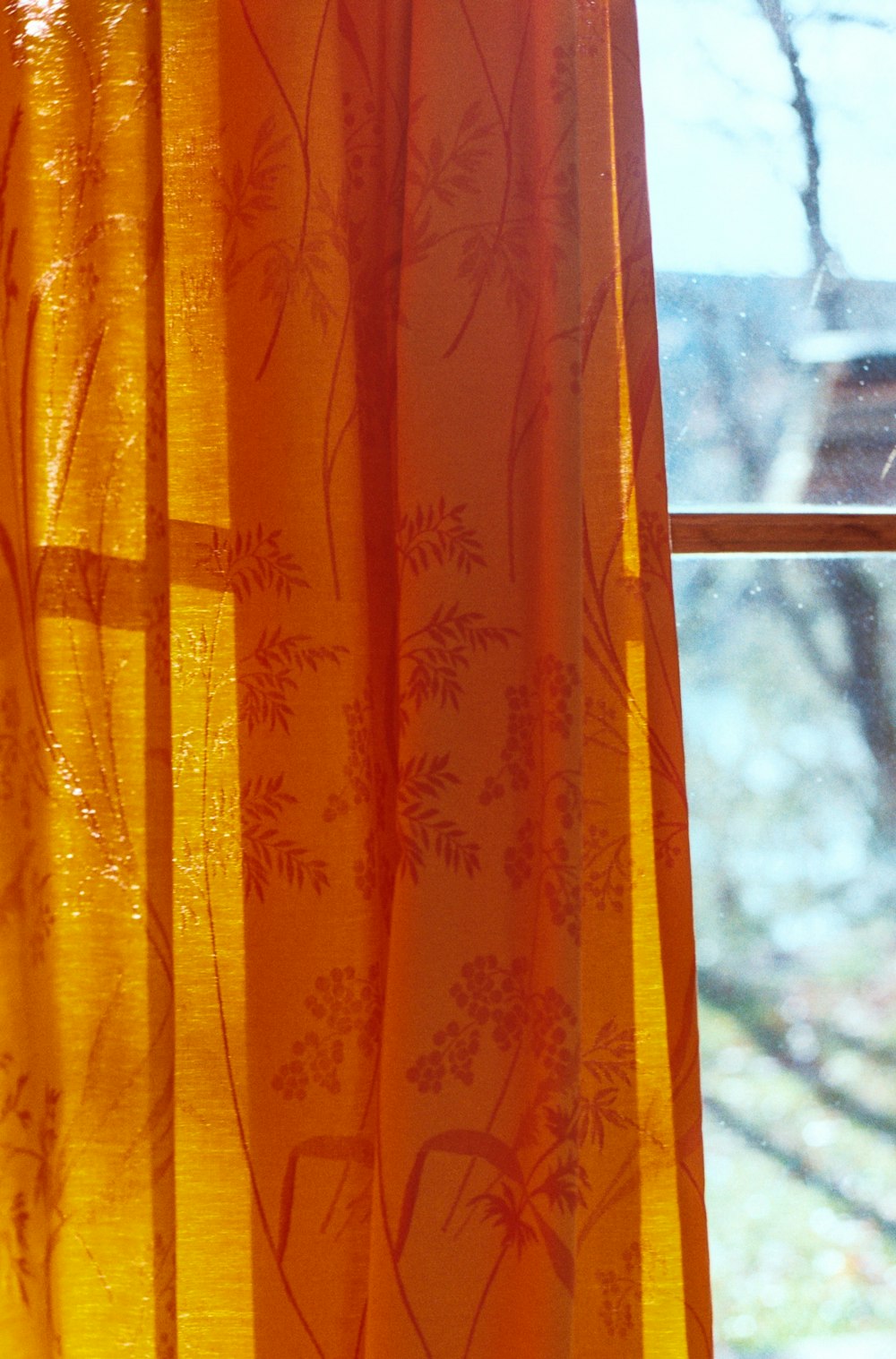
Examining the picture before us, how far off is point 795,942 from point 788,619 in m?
0.36

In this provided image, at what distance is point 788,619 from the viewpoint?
123cm

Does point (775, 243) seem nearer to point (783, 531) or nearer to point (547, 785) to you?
point (783, 531)

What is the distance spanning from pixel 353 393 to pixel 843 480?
682 mm

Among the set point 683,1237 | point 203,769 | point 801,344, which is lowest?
point 683,1237

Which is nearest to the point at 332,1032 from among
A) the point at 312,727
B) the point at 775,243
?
the point at 312,727

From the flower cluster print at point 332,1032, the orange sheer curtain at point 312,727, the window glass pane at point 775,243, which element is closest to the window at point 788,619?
the window glass pane at point 775,243

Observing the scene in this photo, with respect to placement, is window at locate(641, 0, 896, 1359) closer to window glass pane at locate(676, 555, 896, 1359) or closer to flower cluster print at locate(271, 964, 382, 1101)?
window glass pane at locate(676, 555, 896, 1359)

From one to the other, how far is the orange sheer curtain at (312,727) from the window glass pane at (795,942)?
0.39 meters

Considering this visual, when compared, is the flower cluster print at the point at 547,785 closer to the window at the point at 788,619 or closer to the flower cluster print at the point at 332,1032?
the flower cluster print at the point at 332,1032

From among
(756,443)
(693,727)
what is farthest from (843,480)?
(693,727)

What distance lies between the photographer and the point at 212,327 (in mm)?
A: 805

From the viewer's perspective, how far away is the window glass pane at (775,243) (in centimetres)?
121

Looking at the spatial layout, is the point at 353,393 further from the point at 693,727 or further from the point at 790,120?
the point at 790,120

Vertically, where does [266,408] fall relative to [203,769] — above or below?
above
